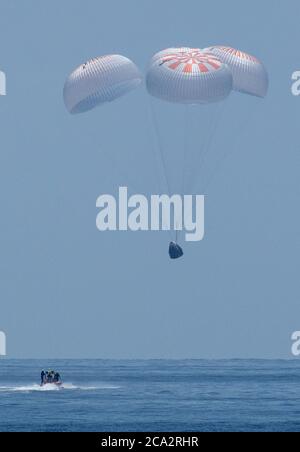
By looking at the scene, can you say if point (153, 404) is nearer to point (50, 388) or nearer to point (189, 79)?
point (50, 388)

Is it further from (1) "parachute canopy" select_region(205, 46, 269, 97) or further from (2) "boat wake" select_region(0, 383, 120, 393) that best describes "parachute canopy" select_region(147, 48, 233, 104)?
(2) "boat wake" select_region(0, 383, 120, 393)

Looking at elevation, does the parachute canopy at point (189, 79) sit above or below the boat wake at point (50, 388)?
above

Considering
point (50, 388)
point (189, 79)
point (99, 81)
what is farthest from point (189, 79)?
point (50, 388)

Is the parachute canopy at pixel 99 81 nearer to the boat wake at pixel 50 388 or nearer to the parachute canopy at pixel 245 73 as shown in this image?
the parachute canopy at pixel 245 73

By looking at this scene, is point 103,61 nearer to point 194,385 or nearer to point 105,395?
point 105,395

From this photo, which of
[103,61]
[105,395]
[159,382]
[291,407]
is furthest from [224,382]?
[103,61]

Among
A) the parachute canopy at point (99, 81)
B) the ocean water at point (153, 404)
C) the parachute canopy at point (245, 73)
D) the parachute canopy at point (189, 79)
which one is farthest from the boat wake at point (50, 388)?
the parachute canopy at point (189, 79)
